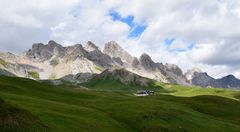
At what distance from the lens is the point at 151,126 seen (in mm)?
65250

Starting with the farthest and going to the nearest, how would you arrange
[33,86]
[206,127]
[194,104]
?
[194,104] < [33,86] < [206,127]

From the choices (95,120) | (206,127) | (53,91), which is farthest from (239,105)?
(95,120)

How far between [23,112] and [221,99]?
82503 millimetres

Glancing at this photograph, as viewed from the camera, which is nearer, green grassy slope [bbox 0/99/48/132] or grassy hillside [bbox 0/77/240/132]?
green grassy slope [bbox 0/99/48/132]

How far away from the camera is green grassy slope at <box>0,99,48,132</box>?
142ft

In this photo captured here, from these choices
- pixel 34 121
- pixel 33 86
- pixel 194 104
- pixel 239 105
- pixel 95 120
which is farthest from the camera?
pixel 239 105

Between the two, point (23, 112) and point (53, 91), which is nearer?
point (23, 112)

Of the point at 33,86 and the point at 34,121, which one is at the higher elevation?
the point at 33,86

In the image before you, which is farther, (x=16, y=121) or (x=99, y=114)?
(x=99, y=114)

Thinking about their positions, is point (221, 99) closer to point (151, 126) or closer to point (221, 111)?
point (221, 111)

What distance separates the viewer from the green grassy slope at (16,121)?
43219 millimetres

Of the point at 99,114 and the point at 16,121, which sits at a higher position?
the point at 99,114

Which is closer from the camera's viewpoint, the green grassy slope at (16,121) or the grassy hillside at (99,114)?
the green grassy slope at (16,121)

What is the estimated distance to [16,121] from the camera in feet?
146
